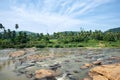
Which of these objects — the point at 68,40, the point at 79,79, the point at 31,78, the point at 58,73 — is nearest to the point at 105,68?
the point at 79,79

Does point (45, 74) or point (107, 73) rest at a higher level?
point (107, 73)

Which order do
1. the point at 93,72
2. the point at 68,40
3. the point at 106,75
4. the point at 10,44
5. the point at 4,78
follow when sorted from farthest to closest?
the point at 68,40 → the point at 10,44 → the point at 4,78 → the point at 93,72 → the point at 106,75

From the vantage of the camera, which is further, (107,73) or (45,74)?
(45,74)

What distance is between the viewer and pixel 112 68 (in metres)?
30.1

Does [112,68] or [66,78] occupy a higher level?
[112,68]

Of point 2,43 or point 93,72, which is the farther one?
point 2,43

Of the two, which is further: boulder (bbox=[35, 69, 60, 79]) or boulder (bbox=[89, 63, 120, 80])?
boulder (bbox=[35, 69, 60, 79])

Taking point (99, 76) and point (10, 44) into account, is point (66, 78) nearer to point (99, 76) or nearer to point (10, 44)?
point (99, 76)

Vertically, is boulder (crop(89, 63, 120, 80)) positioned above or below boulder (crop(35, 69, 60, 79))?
above

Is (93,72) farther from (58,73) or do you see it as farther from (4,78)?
(4,78)

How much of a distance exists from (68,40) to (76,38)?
7462mm

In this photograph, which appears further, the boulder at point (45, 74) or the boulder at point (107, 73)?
the boulder at point (45, 74)

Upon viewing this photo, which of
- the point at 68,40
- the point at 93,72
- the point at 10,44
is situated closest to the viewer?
the point at 93,72

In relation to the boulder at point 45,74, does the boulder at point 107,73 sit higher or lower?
Answer: higher
